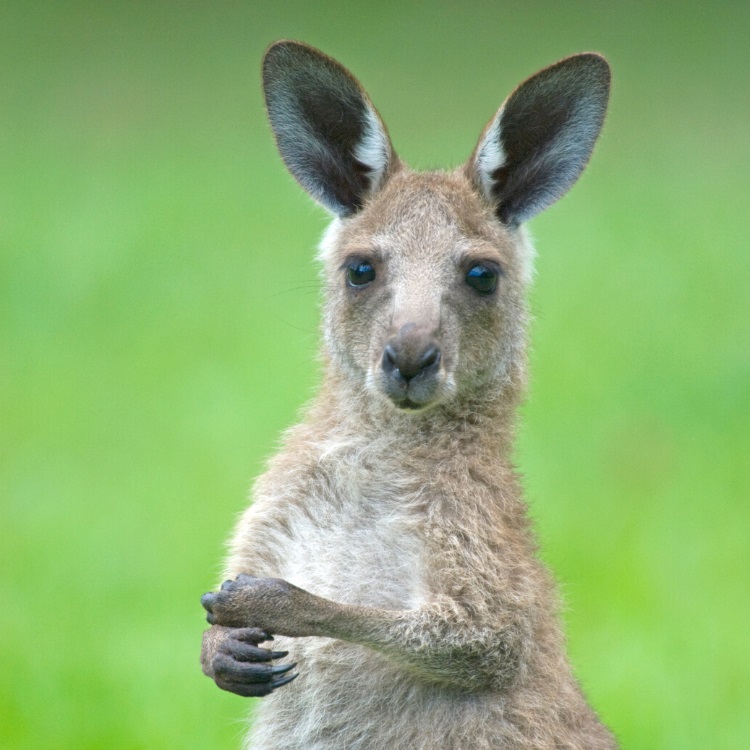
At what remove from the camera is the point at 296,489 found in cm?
516

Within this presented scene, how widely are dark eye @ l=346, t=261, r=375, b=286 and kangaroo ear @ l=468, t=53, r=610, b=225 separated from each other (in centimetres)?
57

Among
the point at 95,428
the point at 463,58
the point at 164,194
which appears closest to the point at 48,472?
the point at 95,428

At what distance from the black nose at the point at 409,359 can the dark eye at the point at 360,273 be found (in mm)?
483

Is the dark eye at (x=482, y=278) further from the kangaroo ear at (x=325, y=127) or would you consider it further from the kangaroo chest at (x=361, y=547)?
the kangaroo chest at (x=361, y=547)

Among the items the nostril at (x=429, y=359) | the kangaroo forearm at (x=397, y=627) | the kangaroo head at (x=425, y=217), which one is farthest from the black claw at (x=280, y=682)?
the nostril at (x=429, y=359)

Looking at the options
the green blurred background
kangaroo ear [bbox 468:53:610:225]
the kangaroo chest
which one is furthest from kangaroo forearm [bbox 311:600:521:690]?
kangaroo ear [bbox 468:53:610:225]

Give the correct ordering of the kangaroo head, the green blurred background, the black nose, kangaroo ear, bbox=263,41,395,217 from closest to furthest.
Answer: the black nose, the kangaroo head, kangaroo ear, bbox=263,41,395,217, the green blurred background

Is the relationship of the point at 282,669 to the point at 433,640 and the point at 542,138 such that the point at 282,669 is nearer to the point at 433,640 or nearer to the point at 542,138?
the point at 433,640

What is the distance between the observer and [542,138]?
551cm

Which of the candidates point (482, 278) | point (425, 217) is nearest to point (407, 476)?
point (482, 278)

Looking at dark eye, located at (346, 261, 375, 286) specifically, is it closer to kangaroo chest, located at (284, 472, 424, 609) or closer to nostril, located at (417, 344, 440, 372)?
nostril, located at (417, 344, 440, 372)

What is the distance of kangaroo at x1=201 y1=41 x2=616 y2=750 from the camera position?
4.67 meters

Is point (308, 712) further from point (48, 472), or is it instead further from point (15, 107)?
point (15, 107)

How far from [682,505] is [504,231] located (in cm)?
422
